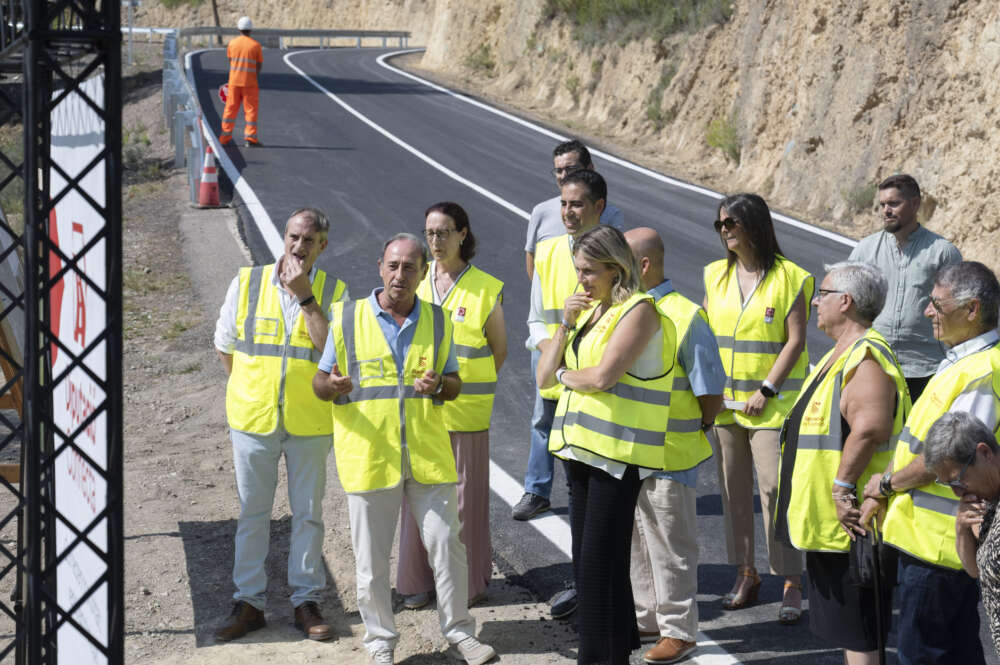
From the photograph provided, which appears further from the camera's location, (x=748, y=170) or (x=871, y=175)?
(x=748, y=170)

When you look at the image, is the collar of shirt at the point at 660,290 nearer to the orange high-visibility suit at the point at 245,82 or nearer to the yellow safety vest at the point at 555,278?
the yellow safety vest at the point at 555,278

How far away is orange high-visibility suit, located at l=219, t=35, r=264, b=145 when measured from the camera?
2123 cm

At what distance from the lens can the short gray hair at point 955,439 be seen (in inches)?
164

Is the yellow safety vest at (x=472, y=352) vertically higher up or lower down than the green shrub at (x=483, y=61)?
lower down

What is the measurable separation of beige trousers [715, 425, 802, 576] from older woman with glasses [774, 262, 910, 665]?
1031 millimetres

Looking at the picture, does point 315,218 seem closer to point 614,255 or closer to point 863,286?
point 614,255

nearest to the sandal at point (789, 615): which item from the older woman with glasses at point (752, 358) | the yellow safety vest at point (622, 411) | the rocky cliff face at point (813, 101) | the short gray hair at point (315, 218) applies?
the older woman with glasses at point (752, 358)

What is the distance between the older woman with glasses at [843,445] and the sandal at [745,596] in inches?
46.6

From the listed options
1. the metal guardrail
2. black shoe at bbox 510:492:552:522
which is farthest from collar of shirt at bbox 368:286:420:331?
the metal guardrail

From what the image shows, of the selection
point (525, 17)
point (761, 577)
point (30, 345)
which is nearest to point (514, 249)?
point (761, 577)

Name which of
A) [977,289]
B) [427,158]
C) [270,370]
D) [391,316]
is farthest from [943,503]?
→ [427,158]

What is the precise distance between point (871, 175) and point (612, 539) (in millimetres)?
13708

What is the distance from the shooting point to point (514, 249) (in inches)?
591

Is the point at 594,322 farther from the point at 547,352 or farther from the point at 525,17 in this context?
the point at 525,17
